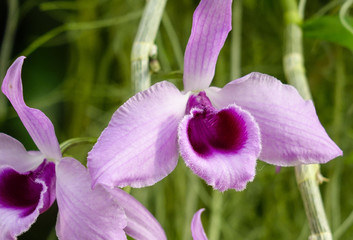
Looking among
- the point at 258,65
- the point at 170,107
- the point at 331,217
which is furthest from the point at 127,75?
the point at 170,107

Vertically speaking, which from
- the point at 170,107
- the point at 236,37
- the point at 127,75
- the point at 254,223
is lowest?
the point at 254,223

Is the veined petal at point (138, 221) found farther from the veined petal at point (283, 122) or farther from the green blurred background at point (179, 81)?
the green blurred background at point (179, 81)

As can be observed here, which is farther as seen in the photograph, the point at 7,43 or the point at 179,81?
the point at 7,43

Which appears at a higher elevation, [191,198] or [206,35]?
[206,35]

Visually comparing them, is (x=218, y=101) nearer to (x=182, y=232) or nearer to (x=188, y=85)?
(x=188, y=85)

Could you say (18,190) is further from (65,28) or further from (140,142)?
(65,28)

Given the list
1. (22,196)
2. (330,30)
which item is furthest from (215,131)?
→ (330,30)
